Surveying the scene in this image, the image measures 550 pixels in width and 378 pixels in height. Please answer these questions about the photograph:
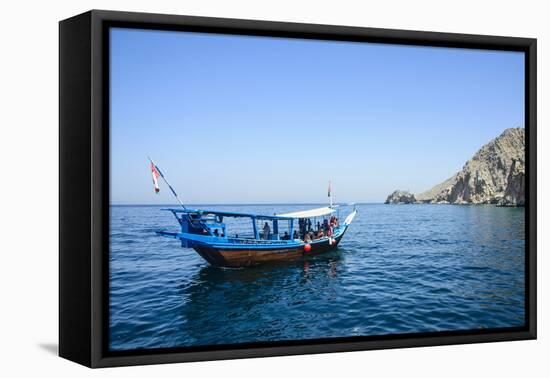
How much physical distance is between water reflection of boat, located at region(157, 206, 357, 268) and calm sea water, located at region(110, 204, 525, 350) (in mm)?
71

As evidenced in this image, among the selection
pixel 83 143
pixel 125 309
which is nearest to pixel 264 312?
pixel 125 309

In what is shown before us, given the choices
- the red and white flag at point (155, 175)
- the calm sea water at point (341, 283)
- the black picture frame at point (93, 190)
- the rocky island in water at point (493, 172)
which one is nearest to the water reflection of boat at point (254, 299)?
the calm sea water at point (341, 283)

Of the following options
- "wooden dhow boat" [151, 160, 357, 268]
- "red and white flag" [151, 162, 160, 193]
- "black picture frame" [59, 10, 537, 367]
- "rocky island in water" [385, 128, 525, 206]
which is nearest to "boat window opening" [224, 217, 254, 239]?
"wooden dhow boat" [151, 160, 357, 268]

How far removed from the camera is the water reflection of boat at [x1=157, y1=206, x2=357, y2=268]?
251 inches

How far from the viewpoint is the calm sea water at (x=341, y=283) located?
6.06 m

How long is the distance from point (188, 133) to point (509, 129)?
301 cm

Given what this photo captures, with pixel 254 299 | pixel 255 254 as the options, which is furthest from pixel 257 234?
pixel 254 299

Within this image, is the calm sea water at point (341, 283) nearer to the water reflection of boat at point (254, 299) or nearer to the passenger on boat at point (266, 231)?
the water reflection of boat at point (254, 299)

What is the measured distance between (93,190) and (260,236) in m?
1.59

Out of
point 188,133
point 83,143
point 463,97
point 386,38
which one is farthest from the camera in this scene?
point 463,97

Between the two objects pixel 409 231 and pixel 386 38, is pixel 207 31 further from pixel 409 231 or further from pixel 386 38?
pixel 409 231

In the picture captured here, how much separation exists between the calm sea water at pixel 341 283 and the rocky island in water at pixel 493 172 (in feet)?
0.40

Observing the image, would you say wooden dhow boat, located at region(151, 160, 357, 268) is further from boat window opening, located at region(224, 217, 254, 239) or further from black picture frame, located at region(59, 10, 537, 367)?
black picture frame, located at region(59, 10, 537, 367)

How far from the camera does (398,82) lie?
711cm
